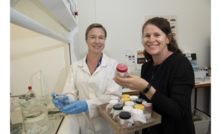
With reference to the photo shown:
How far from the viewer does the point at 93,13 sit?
5.75ft

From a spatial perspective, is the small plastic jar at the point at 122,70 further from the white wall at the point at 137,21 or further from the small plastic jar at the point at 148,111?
the white wall at the point at 137,21

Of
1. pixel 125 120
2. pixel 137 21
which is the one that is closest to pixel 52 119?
pixel 125 120

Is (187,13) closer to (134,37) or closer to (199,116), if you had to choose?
(134,37)

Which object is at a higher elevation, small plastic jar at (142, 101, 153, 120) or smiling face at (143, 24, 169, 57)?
smiling face at (143, 24, 169, 57)

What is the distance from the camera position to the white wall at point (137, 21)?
5.77 ft

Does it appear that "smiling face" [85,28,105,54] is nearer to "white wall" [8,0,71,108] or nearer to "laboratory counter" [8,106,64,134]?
"white wall" [8,0,71,108]

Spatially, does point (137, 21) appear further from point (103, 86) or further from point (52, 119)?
point (52, 119)

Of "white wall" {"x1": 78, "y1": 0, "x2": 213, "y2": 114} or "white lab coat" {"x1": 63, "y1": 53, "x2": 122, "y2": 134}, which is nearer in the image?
"white lab coat" {"x1": 63, "y1": 53, "x2": 122, "y2": 134}

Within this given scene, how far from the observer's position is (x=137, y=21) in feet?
6.24

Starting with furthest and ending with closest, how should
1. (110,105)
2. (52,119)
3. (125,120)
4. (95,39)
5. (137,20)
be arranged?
(137,20), (95,39), (52,119), (110,105), (125,120)

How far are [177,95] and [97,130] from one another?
0.81m

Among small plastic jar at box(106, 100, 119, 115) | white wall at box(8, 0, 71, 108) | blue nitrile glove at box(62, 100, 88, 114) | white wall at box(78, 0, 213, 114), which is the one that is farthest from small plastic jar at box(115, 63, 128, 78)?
white wall at box(78, 0, 213, 114)

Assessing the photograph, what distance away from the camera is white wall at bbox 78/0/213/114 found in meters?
1.76

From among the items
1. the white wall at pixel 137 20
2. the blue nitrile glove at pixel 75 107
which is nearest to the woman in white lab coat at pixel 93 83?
the blue nitrile glove at pixel 75 107
